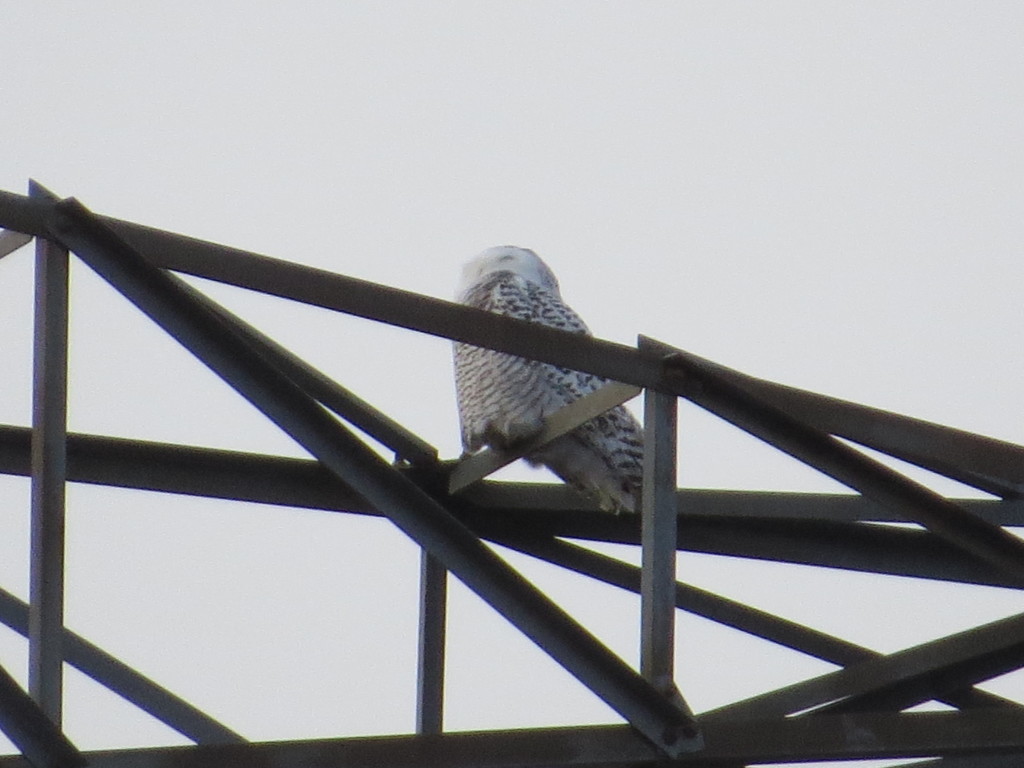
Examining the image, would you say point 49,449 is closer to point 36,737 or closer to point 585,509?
point 36,737

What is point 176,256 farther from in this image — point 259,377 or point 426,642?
point 426,642

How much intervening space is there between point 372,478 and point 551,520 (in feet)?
6.04

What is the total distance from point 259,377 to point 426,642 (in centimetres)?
169

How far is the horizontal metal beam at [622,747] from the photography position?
3846 mm

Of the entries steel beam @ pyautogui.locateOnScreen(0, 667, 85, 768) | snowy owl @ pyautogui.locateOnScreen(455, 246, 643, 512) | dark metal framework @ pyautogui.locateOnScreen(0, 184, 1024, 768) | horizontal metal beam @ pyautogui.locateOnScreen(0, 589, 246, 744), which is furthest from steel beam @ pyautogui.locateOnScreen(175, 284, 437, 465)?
steel beam @ pyautogui.locateOnScreen(0, 667, 85, 768)

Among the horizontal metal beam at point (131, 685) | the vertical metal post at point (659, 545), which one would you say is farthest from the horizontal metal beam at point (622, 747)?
the horizontal metal beam at point (131, 685)

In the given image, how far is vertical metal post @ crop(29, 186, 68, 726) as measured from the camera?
12.7 ft

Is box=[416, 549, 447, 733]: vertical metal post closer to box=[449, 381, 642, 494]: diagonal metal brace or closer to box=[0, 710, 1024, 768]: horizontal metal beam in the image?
box=[449, 381, 642, 494]: diagonal metal brace

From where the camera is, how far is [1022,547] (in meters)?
4.85

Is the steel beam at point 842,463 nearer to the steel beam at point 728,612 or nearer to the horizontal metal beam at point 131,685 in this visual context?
the steel beam at point 728,612

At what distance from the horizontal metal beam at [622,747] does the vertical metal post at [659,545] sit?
17 centimetres

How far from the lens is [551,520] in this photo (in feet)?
19.7

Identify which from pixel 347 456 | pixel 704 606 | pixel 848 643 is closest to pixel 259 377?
pixel 347 456

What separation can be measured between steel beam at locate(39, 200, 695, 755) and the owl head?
3.93m
